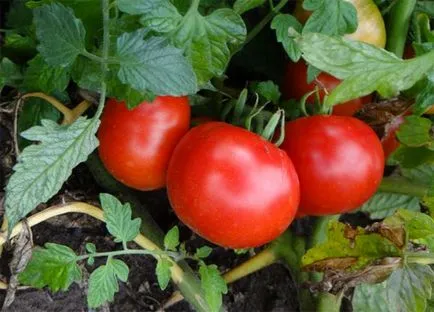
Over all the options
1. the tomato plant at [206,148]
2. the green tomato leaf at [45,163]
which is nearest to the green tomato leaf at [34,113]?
the tomato plant at [206,148]

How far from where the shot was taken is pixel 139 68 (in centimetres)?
79

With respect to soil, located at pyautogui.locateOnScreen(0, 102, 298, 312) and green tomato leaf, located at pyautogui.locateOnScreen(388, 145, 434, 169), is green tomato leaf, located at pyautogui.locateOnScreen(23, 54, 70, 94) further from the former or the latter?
green tomato leaf, located at pyautogui.locateOnScreen(388, 145, 434, 169)

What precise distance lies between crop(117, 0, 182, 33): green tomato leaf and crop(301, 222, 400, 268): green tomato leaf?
1.03 feet

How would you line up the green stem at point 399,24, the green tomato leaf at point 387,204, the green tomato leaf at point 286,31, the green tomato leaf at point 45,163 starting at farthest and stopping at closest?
the green tomato leaf at point 387,204 < the green stem at point 399,24 < the green tomato leaf at point 286,31 < the green tomato leaf at point 45,163

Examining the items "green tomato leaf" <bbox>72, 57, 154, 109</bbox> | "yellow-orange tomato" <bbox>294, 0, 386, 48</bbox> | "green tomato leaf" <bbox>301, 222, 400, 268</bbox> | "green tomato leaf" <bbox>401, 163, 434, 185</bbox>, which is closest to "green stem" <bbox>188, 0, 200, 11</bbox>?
"green tomato leaf" <bbox>72, 57, 154, 109</bbox>

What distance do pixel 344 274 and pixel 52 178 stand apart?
1.23 ft

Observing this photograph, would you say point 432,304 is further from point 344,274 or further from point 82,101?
point 82,101

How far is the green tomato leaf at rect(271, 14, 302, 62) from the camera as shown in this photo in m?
0.88

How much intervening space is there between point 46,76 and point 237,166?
254mm

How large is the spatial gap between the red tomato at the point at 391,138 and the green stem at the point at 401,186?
0.04m

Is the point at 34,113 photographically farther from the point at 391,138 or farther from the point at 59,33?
the point at 391,138

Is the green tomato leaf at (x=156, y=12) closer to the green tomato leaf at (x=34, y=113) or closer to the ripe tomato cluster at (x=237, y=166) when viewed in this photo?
the ripe tomato cluster at (x=237, y=166)

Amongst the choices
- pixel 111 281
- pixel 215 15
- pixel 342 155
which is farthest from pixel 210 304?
pixel 215 15

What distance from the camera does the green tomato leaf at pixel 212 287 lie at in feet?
2.91
